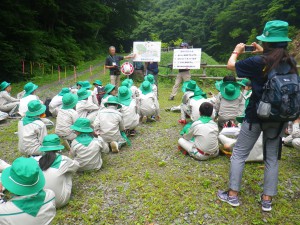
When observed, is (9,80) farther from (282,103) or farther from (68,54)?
(282,103)

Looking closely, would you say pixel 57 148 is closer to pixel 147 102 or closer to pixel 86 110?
pixel 86 110

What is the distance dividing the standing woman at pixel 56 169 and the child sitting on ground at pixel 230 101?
3.79m

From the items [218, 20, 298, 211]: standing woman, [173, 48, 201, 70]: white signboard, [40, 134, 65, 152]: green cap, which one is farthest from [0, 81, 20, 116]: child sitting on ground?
[218, 20, 298, 211]: standing woman

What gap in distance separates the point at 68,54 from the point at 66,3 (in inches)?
178

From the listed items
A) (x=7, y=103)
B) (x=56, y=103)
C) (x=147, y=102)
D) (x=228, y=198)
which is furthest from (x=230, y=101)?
(x=7, y=103)

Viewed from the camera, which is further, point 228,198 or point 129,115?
point 129,115

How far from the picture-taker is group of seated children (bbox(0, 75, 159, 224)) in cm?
276

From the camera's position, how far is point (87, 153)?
457cm

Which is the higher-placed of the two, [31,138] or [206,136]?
[206,136]

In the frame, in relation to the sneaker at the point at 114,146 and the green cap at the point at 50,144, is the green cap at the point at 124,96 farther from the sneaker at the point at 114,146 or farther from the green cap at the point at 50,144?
the green cap at the point at 50,144

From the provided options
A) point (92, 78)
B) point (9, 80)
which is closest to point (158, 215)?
point (9, 80)

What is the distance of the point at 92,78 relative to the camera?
16672 mm

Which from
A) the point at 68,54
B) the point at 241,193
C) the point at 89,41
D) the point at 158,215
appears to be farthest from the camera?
the point at 89,41

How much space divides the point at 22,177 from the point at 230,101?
4752 mm
